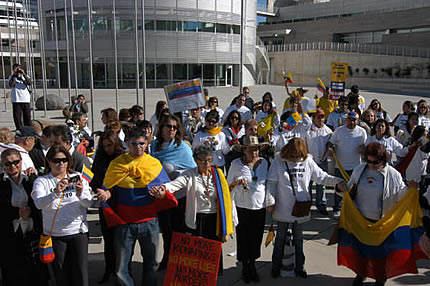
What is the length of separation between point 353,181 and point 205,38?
40.7 meters

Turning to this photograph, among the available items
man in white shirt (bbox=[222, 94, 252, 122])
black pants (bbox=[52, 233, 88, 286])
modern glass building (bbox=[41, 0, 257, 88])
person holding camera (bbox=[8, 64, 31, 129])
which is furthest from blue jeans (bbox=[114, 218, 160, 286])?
modern glass building (bbox=[41, 0, 257, 88])

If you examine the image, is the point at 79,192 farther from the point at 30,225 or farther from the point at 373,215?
the point at 373,215

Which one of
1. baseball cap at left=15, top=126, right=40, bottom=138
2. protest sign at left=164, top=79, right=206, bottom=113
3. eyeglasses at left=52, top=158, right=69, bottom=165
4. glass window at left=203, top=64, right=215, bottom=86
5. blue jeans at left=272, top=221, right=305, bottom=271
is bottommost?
blue jeans at left=272, top=221, right=305, bottom=271

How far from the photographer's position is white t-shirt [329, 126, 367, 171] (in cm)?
660

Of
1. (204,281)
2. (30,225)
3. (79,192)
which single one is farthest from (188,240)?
(30,225)

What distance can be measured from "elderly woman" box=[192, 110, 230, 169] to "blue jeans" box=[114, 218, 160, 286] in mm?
2516

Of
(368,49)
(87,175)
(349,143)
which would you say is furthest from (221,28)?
(87,175)

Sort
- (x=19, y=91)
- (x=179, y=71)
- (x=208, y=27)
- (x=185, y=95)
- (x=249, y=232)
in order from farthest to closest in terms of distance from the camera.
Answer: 1. (x=208, y=27)
2. (x=179, y=71)
3. (x=19, y=91)
4. (x=185, y=95)
5. (x=249, y=232)

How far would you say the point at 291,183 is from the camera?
4594 millimetres

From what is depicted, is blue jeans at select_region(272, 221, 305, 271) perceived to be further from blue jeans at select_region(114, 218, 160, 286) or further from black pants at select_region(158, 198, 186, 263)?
blue jeans at select_region(114, 218, 160, 286)

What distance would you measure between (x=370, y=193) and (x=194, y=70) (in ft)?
134

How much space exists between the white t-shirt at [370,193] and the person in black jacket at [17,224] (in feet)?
12.0

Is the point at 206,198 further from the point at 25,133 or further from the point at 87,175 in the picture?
the point at 25,133

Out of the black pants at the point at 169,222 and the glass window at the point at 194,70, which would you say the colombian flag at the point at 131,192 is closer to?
the black pants at the point at 169,222
